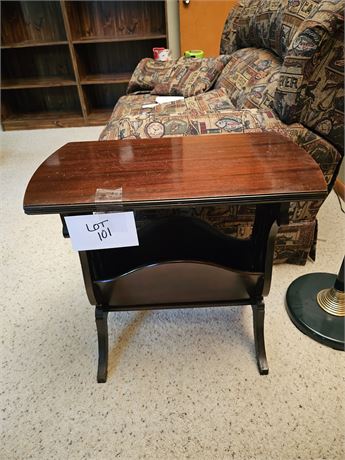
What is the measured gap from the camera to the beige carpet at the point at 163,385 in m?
0.85

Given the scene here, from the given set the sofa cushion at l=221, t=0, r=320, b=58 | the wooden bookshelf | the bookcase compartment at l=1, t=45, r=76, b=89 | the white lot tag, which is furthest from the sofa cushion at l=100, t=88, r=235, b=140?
the bookcase compartment at l=1, t=45, r=76, b=89

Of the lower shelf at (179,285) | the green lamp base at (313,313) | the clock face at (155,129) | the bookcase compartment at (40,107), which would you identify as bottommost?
the green lamp base at (313,313)

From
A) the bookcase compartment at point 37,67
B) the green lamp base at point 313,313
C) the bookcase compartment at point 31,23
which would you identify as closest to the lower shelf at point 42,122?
the bookcase compartment at point 37,67

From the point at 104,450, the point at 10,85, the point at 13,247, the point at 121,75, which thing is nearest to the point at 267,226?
the point at 104,450

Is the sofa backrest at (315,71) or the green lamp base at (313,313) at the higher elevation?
the sofa backrest at (315,71)

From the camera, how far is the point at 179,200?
24.5 inches

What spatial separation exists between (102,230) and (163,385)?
1.96 ft

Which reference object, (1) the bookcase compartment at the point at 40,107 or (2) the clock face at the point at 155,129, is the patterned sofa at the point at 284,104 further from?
(1) the bookcase compartment at the point at 40,107

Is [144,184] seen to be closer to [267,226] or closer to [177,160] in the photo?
[177,160]

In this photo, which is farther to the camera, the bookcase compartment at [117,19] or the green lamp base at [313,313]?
the bookcase compartment at [117,19]

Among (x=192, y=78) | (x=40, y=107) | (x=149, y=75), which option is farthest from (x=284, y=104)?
(x=40, y=107)

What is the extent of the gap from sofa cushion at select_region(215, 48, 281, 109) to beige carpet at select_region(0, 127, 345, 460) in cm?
74

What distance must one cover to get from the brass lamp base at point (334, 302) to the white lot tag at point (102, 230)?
2.72 feet

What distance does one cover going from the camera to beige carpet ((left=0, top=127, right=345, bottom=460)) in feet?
2.77
